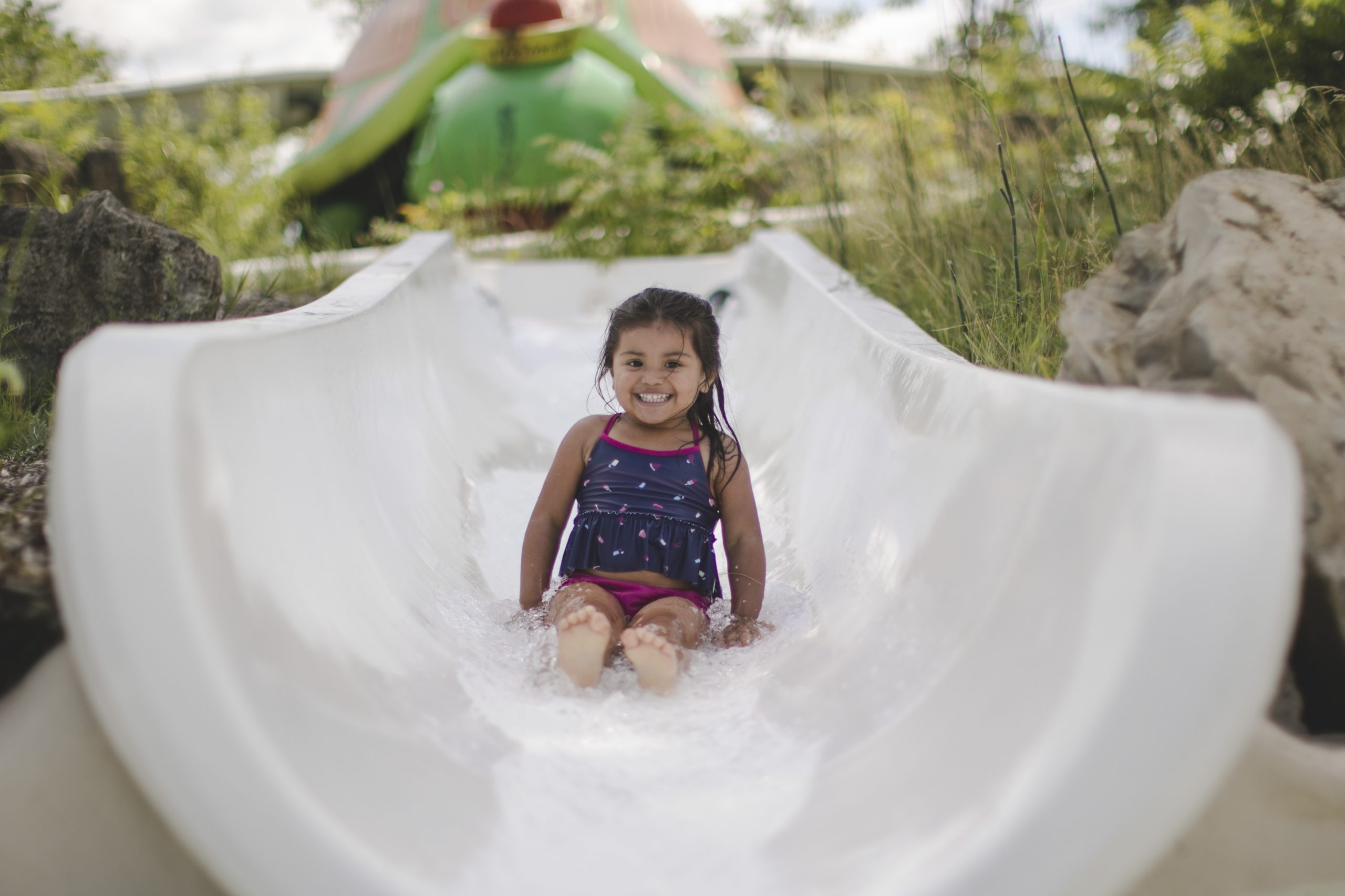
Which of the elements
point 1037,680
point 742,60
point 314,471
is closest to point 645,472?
point 314,471

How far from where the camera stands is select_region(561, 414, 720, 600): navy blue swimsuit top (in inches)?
64.1

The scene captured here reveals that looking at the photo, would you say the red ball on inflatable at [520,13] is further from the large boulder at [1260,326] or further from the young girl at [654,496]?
the large boulder at [1260,326]

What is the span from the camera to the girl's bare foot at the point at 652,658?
1.29m

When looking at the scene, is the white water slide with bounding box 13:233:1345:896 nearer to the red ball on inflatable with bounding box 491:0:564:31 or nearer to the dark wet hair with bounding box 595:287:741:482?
the dark wet hair with bounding box 595:287:741:482

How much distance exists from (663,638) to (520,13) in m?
5.93

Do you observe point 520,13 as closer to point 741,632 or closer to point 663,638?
point 741,632

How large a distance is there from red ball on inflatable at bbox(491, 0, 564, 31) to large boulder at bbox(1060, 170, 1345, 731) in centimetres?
559

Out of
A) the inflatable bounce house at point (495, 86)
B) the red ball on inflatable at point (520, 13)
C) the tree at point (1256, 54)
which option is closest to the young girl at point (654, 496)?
the tree at point (1256, 54)

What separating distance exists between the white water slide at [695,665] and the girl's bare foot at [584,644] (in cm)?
4

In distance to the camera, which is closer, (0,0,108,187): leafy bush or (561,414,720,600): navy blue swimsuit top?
(561,414,720,600): navy blue swimsuit top

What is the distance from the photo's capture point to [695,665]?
4.75 feet

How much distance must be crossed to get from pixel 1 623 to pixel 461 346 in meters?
2.12

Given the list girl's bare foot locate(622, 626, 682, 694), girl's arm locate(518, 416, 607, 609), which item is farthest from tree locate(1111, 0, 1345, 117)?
girl's bare foot locate(622, 626, 682, 694)

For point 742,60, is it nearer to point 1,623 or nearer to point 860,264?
point 860,264
